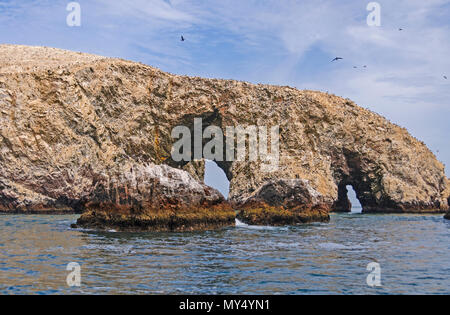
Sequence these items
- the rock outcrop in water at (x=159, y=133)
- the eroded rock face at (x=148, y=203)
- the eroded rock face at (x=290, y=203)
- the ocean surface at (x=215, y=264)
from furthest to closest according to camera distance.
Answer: the rock outcrop in water at (x=159, y=133), the eroded rock face at (x=290, y=203), the eroded rock face at (x=148, y=203), the ocean surface at (x=215, y=264)

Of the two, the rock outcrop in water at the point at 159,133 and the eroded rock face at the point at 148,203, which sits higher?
the rock outcrop in water at the point at 159,133

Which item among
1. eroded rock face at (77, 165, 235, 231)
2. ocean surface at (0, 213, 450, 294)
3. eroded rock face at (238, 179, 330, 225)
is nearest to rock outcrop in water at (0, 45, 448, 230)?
eroded rock face at (238, 179, 330, 225)

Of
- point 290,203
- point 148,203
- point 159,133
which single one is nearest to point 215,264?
point 148,203

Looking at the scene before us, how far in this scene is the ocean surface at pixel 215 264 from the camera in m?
14.6

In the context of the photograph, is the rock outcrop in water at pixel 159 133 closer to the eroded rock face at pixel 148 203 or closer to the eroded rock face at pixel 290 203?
the eroded rock face at pixel 290 203

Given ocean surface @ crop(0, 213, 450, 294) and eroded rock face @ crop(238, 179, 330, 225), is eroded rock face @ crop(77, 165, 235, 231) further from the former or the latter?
eroded rock face @ crop(238, 179, 330, 225)

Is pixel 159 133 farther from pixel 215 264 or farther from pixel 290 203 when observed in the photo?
pixel 215 264

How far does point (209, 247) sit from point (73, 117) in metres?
52.8

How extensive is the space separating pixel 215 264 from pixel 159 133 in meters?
62.7

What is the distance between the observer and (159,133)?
80250 mm

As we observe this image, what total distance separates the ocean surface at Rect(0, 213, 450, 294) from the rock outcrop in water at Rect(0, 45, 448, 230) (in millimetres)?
38644

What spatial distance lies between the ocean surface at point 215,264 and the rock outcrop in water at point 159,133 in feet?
127

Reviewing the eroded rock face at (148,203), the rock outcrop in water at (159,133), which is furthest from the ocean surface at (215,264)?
the rock outcrop in water at (159,133)
